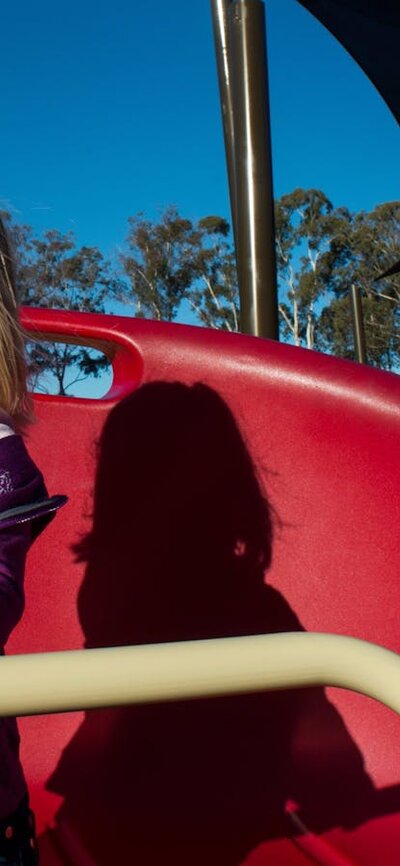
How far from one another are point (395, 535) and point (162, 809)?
18.7 inches

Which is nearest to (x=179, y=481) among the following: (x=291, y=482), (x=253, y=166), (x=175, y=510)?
(x=175, y=510)

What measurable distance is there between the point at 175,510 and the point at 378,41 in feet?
8.33

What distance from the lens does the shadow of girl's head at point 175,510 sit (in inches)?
49.1

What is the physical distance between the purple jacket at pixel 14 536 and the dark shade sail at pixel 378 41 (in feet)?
8.85

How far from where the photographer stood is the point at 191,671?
0.38 m

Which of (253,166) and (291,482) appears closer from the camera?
(291,482)

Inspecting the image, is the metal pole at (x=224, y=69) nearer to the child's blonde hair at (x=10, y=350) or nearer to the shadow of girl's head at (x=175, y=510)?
the shadow of girl's head at (x=175, y=510)

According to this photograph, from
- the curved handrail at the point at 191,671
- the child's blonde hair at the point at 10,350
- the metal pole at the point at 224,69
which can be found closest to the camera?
the curved handrail at the point at 191,671

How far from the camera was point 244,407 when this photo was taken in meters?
1.24

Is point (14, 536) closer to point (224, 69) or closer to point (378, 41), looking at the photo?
point (224, 69)

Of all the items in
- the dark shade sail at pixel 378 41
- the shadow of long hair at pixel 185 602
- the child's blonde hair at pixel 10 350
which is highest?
the dark shade sail at pixel 378 41

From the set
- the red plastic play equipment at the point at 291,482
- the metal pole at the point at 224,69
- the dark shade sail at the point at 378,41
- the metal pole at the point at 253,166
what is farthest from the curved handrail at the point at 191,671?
the dark shade sail at the point at 378,41

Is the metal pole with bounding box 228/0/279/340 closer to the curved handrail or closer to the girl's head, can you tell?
the girl's head

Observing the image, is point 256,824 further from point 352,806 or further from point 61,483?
point 61,483
